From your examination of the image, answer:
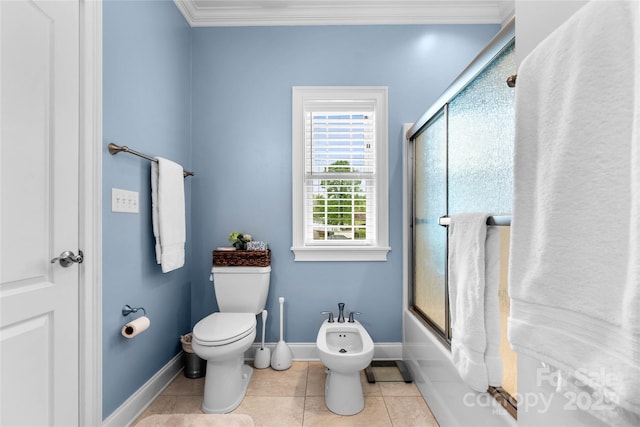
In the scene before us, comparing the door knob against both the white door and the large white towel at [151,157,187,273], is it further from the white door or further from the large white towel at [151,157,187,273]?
the large white towel at [151,157,187,273]

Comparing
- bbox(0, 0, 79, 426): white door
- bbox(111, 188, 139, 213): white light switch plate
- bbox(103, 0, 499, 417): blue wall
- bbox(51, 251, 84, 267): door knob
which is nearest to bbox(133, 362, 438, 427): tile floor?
bbox(103, 0, 499, 417): blue wall

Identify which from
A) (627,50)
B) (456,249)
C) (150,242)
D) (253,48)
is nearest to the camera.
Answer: (627,50)

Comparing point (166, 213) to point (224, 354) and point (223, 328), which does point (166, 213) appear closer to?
point (223, 328)

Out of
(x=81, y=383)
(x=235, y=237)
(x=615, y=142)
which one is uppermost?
(x=615, y=142)

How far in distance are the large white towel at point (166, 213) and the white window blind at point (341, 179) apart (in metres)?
0.94

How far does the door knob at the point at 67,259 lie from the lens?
3.98 feet

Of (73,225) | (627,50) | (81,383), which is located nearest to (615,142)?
(627,50)

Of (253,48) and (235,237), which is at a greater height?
(253,48)

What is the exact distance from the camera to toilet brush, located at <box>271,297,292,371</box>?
220 centimetres

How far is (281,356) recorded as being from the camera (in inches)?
87.2

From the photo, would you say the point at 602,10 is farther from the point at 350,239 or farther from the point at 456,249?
the point at 350,239

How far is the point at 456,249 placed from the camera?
1.24 m

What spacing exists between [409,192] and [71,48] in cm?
207

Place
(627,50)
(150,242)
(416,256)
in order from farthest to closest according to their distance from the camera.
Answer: (416,256), (150,242), (627,50)
